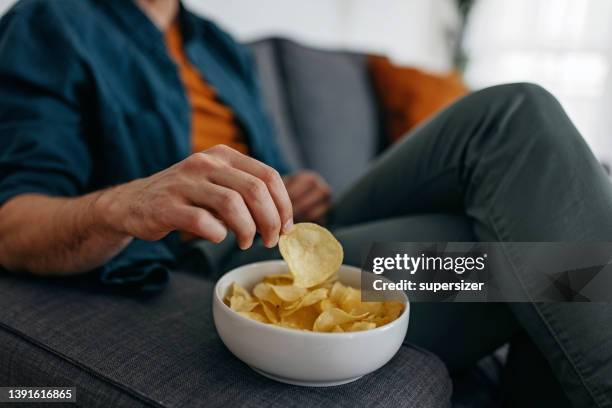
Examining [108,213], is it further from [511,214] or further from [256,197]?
[511,214]

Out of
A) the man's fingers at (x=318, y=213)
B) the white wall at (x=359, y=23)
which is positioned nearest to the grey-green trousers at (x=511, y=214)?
the man's fingers at (x=318, y=213)

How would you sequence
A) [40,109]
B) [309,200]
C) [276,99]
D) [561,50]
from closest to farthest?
[40,109] < [309,200] < [276,99] < [561,50]

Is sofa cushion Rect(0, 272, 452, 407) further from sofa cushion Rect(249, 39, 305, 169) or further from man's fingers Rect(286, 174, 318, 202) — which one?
sofa cushion Rect(249, 39, 305, 169)

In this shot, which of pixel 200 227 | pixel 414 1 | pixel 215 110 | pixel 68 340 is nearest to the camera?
pixel 200 227

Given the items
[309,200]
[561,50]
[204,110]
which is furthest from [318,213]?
[561,50]

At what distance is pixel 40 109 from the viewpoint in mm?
792

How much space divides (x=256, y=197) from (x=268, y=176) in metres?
0.03

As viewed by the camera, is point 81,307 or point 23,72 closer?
point 81,307

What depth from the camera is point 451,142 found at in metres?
0.82

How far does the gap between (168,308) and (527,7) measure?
3.22 m

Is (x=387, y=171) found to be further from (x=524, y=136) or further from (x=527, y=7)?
(x=527, y=7)

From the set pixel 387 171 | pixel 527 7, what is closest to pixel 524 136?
pixel 387 171

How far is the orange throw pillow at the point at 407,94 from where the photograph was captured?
1.83 m

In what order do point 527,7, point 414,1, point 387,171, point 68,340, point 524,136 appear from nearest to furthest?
point 68,340 → point 524,136 → point 387,171 → point 527,7 → point 414,1
